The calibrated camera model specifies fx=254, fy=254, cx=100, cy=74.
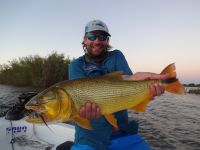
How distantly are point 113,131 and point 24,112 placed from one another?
13.1ft

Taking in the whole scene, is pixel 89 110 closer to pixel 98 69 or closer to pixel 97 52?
pixel 98 69

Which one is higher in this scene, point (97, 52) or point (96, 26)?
point (96, 26)

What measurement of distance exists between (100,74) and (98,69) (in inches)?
3.6

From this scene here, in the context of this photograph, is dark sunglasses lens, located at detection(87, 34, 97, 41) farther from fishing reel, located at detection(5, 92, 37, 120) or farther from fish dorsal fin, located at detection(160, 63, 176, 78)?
fishing reel, located at detection(5, 92, 37, 120)

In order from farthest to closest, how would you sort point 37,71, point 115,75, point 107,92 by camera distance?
point 37,71, point 115,75, point 107,92

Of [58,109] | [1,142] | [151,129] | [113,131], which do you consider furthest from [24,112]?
[151,129]

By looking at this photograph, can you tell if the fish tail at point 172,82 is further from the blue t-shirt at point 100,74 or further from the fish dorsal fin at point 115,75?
the blue t-shirt at point 100,74

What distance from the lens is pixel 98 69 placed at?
4.12 metres

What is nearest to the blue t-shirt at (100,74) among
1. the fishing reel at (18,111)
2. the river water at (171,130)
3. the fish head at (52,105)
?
the fish head at (52,105)

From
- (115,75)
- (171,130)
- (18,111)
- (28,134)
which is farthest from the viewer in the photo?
(171,130)

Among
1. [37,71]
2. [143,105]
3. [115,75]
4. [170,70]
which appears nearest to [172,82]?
[170,70]

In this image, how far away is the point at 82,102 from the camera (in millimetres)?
3092

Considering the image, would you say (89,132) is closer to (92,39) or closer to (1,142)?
(92,39)

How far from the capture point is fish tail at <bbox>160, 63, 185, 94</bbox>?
3.15 m
